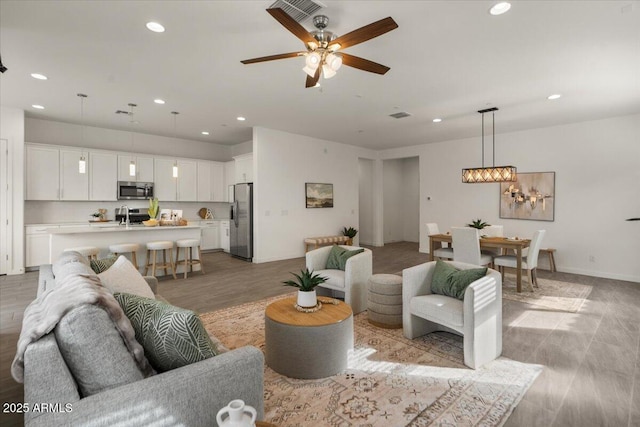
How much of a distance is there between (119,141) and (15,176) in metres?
2.18

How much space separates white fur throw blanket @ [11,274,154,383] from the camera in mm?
1178

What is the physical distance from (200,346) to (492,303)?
2.37 metres

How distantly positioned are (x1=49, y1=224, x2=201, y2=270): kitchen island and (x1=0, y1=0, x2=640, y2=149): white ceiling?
2.14 meters

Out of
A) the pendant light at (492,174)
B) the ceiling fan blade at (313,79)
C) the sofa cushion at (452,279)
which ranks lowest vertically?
the sofa cushion at (452,279)

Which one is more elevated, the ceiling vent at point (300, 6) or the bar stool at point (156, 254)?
the ceiling vent at point (300, 6)

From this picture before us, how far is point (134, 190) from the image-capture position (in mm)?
7301

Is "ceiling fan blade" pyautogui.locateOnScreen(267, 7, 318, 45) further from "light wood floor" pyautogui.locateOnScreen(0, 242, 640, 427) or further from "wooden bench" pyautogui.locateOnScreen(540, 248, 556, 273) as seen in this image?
"wooden bench" pyautogui.locateOnScreen(540, 248, 556, 273)

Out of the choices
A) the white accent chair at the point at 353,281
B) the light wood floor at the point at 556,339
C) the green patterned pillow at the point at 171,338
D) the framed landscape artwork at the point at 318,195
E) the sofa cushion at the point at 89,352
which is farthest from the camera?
the framed landscape artwork at the point at 318,195

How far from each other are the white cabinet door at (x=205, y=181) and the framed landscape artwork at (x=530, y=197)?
24.0 ft

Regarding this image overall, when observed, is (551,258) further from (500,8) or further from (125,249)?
(125,249)

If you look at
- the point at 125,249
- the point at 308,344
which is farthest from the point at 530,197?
the point at 125,249

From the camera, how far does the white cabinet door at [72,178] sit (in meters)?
6.50

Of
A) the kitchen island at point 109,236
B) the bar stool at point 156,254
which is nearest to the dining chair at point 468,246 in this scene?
the kitchen island at point 109,236

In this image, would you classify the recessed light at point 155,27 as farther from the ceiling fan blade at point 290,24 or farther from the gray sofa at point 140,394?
the gray sofa at point 140,394
